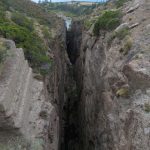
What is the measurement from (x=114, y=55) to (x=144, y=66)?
4.60m

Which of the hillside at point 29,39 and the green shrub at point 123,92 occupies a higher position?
the green shrub at point 123,92

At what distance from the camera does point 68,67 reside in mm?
45438

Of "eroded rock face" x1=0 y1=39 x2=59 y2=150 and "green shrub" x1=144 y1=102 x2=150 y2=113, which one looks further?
"eroded rock face" x1=0 y1=39 x2=59 y2=150

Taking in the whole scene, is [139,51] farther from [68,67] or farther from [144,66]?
→ [68,67]

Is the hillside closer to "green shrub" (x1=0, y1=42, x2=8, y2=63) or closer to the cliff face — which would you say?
the cliff face

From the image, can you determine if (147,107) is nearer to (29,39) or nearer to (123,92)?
(123,92)

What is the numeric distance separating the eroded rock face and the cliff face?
323cm

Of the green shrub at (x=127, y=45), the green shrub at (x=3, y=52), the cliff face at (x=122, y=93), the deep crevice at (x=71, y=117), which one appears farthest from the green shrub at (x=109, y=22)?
the deep crevice at (x=71, y=117)

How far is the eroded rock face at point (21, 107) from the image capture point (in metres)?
13.6

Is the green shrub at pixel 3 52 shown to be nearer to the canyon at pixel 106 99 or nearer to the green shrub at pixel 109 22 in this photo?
the canyon at pixel 106 99

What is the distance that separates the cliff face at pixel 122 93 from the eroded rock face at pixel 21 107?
323 cm

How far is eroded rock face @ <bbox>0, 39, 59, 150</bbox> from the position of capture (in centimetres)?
1358

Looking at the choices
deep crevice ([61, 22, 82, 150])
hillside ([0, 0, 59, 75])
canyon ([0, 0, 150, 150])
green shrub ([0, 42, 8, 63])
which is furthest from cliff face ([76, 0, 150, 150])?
deep crevice ([61, 22, 82, 150])

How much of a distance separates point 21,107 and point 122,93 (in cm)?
463
